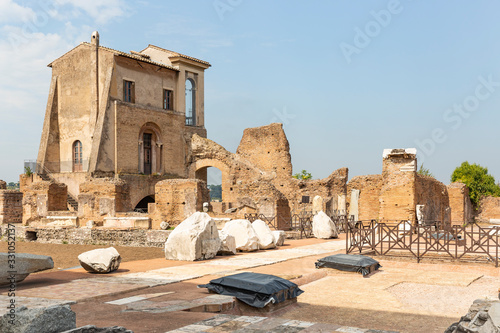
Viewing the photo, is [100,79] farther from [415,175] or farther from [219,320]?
[219,320]

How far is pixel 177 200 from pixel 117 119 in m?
11.2

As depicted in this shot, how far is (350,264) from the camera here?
27.5 feet

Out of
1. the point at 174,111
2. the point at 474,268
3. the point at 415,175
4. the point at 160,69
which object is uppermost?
the point at 160,69

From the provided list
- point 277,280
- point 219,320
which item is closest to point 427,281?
point 277,280

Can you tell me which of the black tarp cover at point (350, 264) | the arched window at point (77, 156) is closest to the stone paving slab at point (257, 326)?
the black tarp cover at point (350, 264)

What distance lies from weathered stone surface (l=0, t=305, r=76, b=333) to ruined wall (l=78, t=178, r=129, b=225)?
15819mm

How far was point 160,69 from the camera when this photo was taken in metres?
29.2

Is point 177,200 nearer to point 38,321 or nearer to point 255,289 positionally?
point 255,289

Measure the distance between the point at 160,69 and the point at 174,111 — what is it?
107 inches

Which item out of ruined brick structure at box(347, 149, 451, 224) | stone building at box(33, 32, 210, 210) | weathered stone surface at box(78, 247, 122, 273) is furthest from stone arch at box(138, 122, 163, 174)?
weathered stone surface at box(78, 247, 122, 273)

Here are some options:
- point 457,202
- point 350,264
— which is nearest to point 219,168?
point 457,202

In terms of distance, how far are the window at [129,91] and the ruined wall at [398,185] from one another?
16.9 m

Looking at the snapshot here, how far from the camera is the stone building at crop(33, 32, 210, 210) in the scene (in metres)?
26.0

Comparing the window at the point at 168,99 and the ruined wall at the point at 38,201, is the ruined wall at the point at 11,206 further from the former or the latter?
the window at the point at 168,99
